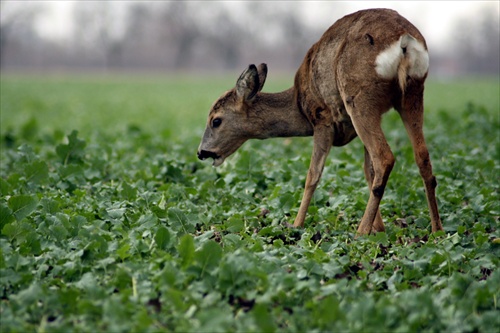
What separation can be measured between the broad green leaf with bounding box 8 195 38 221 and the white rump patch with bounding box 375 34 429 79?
299 centimetres

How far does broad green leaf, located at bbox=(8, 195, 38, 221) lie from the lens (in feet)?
18.4

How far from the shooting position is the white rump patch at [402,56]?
5.80m

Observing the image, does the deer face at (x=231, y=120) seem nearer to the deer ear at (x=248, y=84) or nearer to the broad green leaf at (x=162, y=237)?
the deer ear at (x=248, y=84)

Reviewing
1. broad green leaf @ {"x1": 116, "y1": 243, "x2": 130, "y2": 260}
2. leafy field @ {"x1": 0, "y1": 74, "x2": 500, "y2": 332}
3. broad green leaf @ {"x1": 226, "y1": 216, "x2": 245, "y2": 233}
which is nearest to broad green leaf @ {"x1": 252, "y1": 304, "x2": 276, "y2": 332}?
leafy field @ {"x1": 0, "y1": 74, "x2": 500, "y2": 332}

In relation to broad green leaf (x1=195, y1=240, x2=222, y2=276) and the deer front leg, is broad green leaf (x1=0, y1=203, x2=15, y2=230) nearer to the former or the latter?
broad green leaf (x1=195, y1=240, x2=222, y2=276)

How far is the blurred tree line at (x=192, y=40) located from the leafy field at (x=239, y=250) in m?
107

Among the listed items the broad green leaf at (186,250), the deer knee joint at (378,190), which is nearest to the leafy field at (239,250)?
the broad green leaf at (186,250)

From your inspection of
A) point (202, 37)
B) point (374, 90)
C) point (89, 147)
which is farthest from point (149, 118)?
point (202, 37)

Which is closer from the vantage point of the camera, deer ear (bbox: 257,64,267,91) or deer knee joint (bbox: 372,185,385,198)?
deer knee joint (bbox: 372,185,385,198)

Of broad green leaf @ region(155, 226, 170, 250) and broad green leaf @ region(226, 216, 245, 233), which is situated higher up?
broad green leaf @ region(155, 226, 170, 250)

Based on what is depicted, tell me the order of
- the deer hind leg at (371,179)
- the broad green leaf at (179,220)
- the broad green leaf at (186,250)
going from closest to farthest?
the broad green leaf at (186,250) < the broad green leaf at (179,220) < the deer hind leg at (371,179)

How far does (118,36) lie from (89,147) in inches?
4549

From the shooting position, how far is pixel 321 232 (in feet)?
20.2

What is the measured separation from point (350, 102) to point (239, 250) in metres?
1.97
